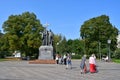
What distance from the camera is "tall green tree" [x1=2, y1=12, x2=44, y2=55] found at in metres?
79.5

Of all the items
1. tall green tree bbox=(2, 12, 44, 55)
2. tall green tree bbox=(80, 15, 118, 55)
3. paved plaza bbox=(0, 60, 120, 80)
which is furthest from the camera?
tall green tree bbox=(80, 15, 118, 55)

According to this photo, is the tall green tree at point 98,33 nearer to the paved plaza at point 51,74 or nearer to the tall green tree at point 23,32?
the tall green tree at point 23,32

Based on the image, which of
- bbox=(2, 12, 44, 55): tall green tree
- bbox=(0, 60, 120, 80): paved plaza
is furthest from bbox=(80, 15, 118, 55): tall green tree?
bbox=(0, 60, 120, 80): paved plaza

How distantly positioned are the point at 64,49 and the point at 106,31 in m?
28.9

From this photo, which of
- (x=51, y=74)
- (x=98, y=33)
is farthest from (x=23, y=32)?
(x=51, y=74)

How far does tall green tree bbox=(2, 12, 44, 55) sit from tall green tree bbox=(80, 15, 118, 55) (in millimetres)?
19124

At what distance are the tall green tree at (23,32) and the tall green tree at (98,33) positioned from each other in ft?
62.7

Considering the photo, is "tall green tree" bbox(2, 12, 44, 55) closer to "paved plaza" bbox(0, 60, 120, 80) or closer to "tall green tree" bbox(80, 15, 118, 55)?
"tall green tree" bbox(80, 15, 118, 55)

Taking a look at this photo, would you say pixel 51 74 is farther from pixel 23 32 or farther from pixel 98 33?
pixel 98 33

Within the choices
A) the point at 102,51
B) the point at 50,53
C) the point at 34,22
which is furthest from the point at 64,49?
the point at 50,53

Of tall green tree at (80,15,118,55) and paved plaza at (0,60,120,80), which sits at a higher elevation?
tall green tree at (80,15,118,55)

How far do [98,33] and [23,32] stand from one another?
2524 cm

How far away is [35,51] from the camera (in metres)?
86.4

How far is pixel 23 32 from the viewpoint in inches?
3250
